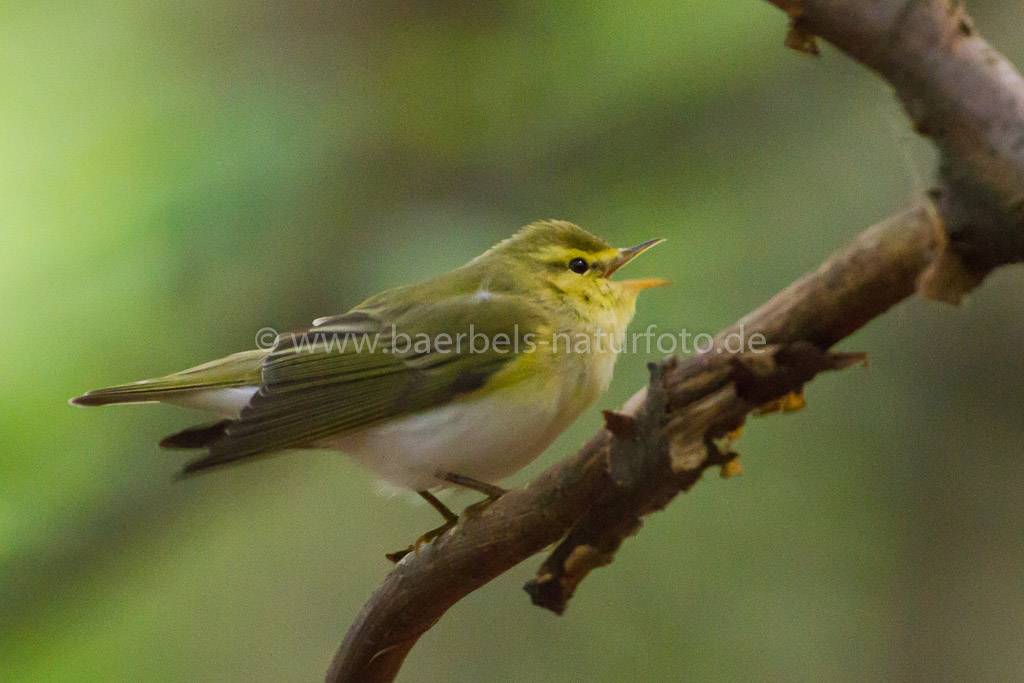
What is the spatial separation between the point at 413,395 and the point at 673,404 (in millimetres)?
639

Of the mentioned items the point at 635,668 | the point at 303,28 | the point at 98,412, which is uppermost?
the point at 303,28

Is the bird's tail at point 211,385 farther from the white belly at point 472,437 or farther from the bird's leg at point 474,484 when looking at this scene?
the bird's leg at point 474,484

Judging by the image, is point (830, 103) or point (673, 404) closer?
point (673, 404)

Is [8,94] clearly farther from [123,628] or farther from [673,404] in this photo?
[673,404]

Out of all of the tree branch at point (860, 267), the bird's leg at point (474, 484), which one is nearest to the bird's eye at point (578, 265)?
the bird's leg at point (474, 484)

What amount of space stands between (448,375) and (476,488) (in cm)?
19

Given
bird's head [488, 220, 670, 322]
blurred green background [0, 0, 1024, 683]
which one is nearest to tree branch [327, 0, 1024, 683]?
bird's head [488, 220, 670, 322]

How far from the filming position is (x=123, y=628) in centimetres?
214

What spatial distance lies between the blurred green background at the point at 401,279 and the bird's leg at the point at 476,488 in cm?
42

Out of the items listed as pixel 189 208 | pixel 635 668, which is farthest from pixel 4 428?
pixel 635 668

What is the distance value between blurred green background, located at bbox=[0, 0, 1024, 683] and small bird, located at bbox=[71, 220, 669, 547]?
0.22 m

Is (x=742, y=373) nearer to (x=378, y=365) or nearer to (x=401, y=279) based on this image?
(x=378, y=365)

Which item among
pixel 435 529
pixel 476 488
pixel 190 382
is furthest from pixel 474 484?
pixel 190 382

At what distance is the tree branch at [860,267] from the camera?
0.69 m
